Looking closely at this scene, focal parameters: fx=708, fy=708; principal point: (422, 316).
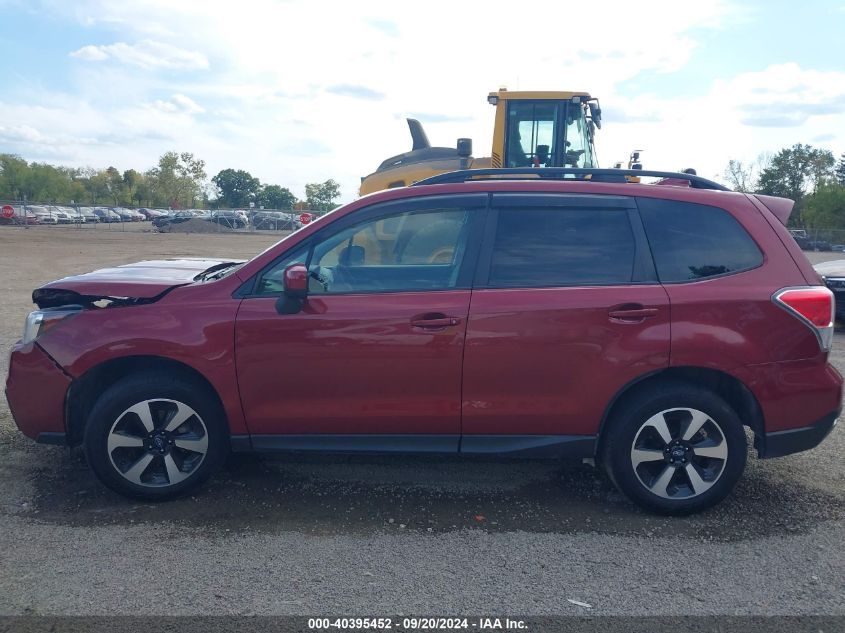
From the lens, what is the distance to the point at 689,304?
3969 mm

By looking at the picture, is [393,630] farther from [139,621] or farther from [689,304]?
[689,304]

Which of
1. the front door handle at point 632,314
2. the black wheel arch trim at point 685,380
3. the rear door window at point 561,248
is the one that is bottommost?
the black wheel arch trim at point 685,380

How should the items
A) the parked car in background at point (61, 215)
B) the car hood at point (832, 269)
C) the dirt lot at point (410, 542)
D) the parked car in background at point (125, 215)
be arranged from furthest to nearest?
the parked car in background at point (125, 215) < the parked car in background at point (61, 215) < the car hood at point (832, 269) < the dirt lot at point (410, 542)

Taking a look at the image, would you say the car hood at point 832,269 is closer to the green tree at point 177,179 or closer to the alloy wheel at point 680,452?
the alloy wheel at point 680,452

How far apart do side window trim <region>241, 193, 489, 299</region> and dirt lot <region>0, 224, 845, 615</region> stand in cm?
130

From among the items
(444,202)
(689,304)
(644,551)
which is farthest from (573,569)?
(444,202)

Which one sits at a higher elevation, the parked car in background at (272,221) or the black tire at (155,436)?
the parked car in background at (272,221)

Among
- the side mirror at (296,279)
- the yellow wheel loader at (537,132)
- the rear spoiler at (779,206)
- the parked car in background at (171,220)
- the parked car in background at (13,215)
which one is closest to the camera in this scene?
the side mirror at (296,279)

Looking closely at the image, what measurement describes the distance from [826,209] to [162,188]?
75.8 metres

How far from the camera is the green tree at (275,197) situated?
90331mm

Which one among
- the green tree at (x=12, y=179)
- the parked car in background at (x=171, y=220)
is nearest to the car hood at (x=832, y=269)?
the parked car in background at (x=171, y=220)

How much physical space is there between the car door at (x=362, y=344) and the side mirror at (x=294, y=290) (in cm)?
4

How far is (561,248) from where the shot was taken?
4.14m

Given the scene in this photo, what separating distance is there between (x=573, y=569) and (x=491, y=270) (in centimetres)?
167
